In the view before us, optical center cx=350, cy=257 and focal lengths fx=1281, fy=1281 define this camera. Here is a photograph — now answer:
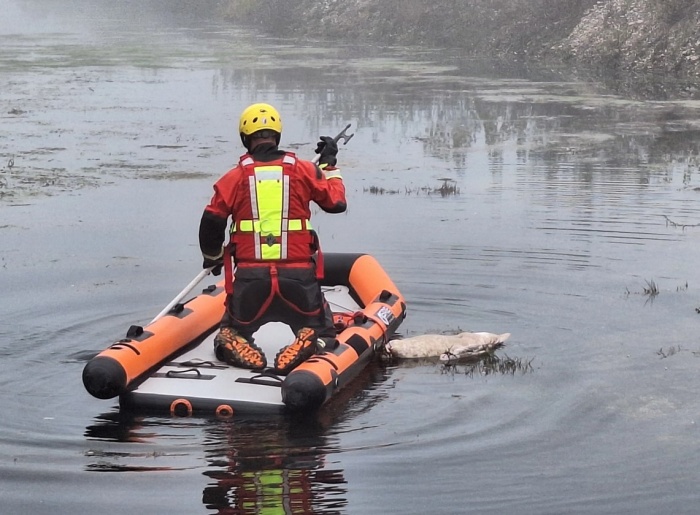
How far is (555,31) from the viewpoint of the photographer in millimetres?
32406

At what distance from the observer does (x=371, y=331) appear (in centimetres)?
892

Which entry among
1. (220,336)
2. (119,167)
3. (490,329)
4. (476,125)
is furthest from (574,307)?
(476,125)

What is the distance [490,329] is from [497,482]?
10.7 ft

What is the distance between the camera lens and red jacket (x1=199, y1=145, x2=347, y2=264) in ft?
26.3

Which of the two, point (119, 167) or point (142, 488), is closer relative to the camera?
point (142, 488)

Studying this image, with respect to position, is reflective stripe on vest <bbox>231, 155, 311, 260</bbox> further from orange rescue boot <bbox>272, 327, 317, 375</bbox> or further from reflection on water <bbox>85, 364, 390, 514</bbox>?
reflection on water <bbox>85, 364, 390, 514</bbox>

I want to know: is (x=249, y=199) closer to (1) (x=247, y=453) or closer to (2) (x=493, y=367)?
(1) (x=247, y=453)

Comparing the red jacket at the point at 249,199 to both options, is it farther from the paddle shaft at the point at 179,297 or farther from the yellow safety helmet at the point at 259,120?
the paddle shaft at the point at 179,297

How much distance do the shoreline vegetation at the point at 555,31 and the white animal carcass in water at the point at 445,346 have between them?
50.5ft

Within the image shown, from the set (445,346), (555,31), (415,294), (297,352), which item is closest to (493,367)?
(445,346)

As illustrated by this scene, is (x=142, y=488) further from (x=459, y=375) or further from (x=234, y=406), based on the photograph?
(x=459, y=375)

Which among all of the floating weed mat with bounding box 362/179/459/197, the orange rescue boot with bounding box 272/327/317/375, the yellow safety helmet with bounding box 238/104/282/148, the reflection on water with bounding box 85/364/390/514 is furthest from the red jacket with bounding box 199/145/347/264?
the floating weed mat with bounding box 362/179/459/197

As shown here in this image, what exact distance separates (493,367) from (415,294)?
2200 mm

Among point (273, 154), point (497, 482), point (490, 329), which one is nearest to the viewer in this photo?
point (497, 482)
